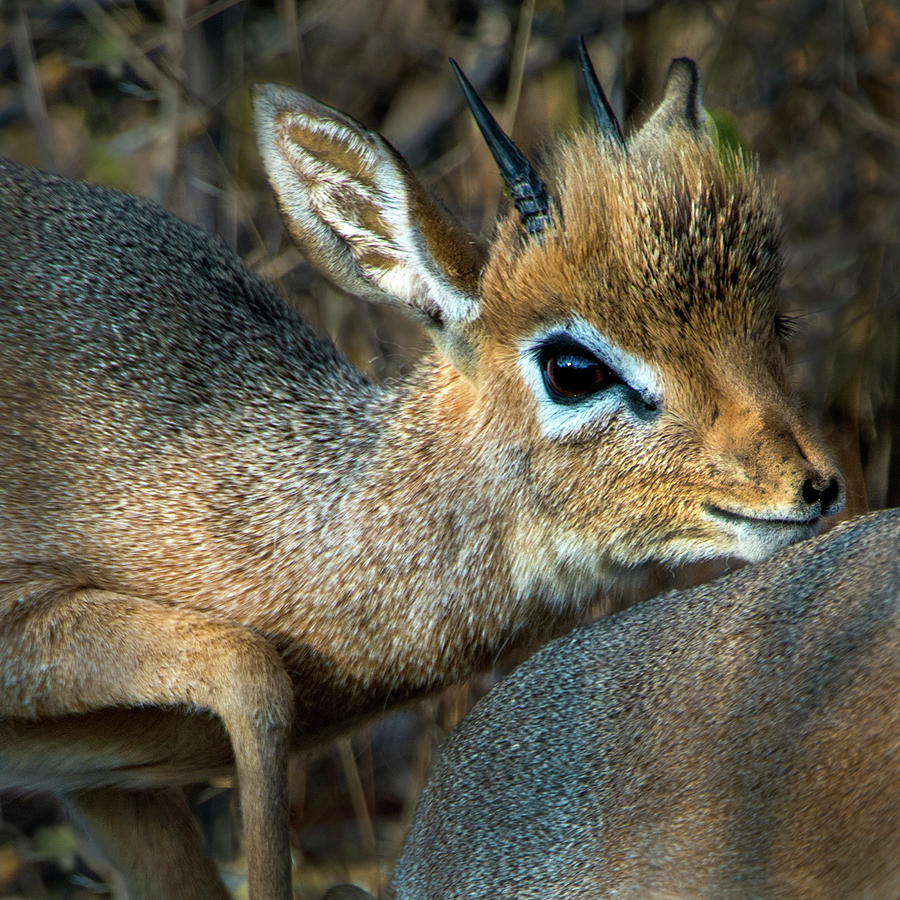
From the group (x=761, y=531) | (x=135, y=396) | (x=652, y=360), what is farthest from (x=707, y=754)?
(x=135, y=396)

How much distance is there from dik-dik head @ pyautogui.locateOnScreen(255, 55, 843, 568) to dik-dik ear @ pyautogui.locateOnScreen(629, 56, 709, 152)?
17 cm

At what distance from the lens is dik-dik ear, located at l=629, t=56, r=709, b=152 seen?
3.37 metres

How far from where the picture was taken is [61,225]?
11.9 feet

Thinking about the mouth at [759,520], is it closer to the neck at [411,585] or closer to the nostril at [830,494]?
the nostril at [830,494]

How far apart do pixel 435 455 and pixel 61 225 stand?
1.23 metres

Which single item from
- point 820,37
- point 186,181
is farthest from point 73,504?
point 820,37

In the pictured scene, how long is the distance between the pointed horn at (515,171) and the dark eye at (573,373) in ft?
0.92

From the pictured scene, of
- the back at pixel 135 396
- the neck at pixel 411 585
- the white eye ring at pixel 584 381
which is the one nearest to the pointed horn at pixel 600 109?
the white eye ring at pixel 584 381

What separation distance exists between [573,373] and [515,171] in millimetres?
456

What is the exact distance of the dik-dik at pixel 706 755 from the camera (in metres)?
1.77

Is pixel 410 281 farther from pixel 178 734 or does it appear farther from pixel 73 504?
pixel 178 734

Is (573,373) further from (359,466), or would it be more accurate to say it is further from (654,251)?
(359,466)

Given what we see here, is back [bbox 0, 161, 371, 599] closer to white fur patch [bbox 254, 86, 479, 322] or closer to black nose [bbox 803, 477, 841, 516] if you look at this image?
white fur patch [bbox 254, 86, 479, 322]

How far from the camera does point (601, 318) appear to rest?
9.34ft
